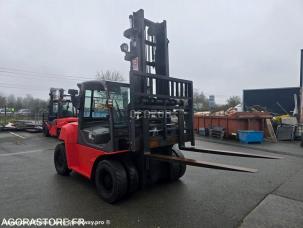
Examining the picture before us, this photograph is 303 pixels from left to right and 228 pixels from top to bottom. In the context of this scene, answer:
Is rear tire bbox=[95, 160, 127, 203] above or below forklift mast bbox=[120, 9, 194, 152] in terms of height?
below

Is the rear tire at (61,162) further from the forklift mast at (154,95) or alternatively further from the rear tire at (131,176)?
the forklift mast at (154,95)

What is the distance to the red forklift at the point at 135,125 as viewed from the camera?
13.7 ft

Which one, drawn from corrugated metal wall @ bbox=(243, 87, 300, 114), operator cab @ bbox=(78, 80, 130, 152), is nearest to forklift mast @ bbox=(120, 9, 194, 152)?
operator cab @ bbox=(78, 80, 130, 152)

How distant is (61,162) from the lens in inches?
235

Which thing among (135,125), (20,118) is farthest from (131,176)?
(20,118)

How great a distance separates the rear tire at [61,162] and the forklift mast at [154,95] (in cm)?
256

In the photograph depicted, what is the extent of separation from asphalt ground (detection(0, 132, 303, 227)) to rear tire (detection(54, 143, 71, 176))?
0.52 feet

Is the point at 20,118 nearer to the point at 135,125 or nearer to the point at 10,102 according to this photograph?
the point at 135,125

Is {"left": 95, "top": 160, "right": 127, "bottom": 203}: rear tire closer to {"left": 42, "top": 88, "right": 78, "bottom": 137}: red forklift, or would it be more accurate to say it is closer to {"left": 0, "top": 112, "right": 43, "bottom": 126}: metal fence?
{"left": 42, "top": 88, "right": 78, "bottom": 137}: red forklift

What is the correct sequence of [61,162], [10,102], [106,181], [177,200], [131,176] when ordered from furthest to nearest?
1. [10,102]
2. [61,162]
3. [106,181]
4. [177,200]
5. [131,176]

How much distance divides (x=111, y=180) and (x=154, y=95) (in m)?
1.81

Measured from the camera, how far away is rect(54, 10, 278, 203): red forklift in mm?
4168

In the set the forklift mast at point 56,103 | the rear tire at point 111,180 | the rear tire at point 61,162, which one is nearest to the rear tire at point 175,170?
the rear tire at point 111,180

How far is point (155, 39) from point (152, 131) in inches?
86.2
